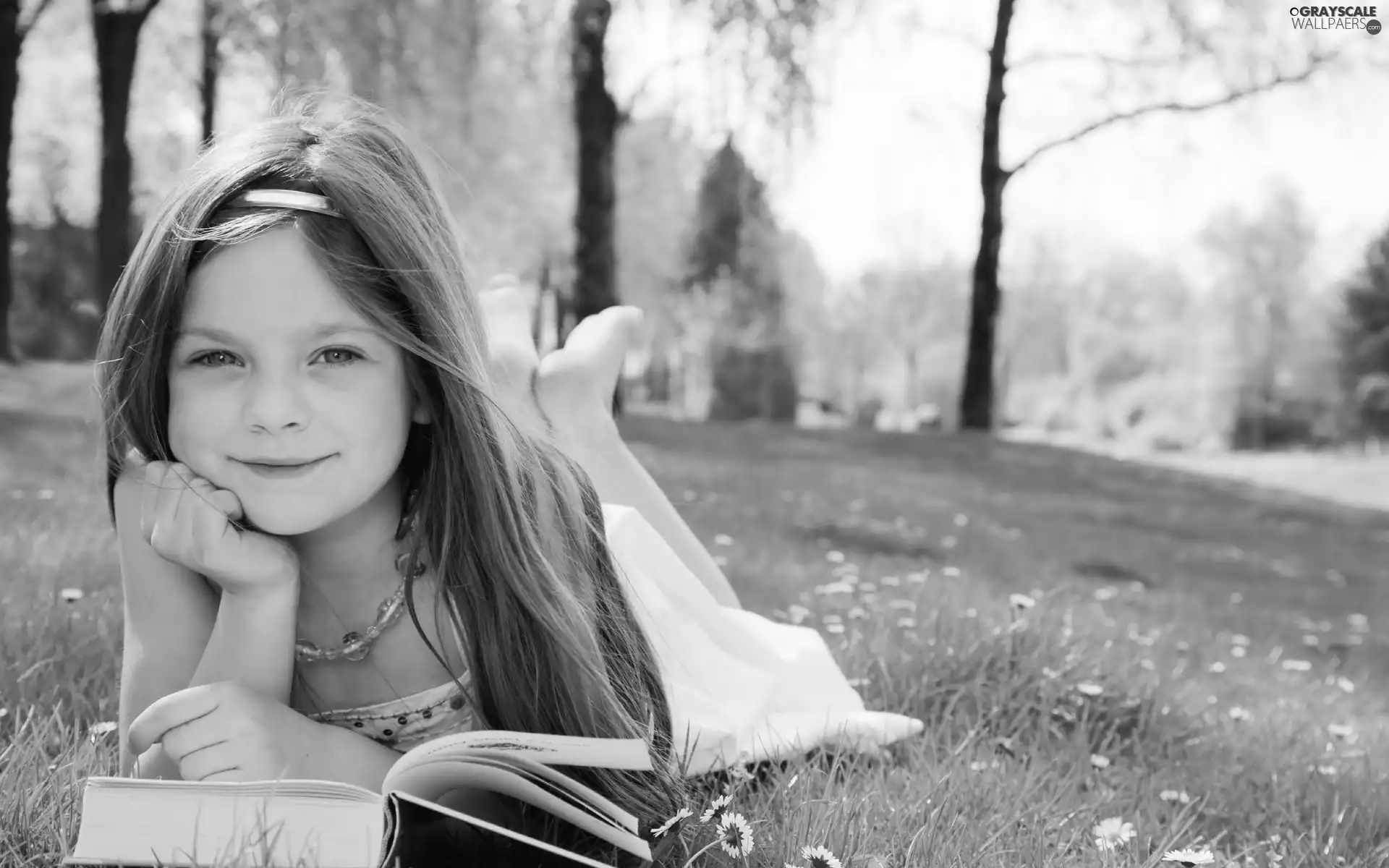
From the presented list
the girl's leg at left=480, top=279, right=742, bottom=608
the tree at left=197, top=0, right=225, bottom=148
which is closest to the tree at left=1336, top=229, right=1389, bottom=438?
the tree at left=197, top=0, right=225, bottom=148

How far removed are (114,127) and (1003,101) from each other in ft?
31.3

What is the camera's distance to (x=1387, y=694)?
368 cm

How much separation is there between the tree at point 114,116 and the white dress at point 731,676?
10533mm

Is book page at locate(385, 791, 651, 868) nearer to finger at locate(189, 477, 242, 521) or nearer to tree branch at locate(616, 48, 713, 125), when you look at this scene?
finger at locate(189, 477, 242, 521)

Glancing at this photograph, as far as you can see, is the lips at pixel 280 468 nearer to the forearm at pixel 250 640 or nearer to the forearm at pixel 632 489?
the forearm at pixel 250 640

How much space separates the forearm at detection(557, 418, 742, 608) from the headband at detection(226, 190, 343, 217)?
906mm

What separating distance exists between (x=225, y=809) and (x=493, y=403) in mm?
630

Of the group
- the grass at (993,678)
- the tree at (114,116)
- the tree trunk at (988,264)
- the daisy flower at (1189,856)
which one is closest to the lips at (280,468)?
the grass at (993,678)

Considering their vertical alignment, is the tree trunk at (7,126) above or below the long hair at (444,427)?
above

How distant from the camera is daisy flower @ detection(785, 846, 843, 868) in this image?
1.34 m

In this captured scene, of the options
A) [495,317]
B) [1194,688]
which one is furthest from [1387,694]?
[495,317]

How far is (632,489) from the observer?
2.43 metres

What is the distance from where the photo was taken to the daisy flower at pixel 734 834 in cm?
138

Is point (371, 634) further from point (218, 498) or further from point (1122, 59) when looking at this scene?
point (1122, 59)
